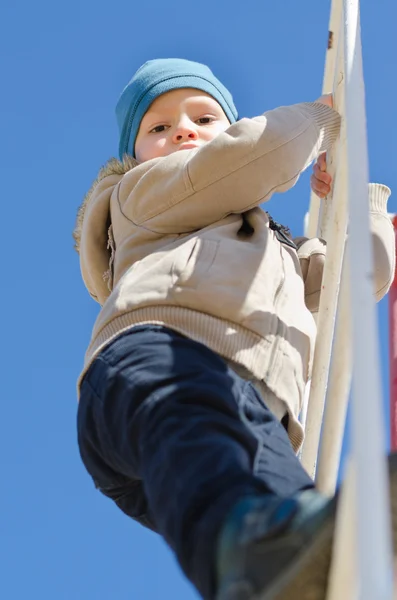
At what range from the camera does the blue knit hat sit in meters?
2.99

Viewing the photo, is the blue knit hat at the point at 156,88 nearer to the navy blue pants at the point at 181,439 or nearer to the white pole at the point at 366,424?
the navy blue pants at the point at 181,439

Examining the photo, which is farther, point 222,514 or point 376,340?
point 222,514

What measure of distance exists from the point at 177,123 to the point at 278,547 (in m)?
1.65

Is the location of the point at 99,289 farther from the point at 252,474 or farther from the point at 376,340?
the point at 376,340

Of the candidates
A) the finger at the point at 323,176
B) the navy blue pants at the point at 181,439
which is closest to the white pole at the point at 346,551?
the navy blue pants at the point at 181,439

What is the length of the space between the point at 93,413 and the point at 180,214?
556mm

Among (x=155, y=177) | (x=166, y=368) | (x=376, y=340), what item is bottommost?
(x=376, y=340)

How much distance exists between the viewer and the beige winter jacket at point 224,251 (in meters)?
2.13

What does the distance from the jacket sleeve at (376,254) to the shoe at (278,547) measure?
1.05 meters

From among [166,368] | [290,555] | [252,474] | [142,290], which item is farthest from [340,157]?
[290,555]

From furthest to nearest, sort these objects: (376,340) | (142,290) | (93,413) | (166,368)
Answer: (142,290)
(93,413)
(166,368)
(376,340)

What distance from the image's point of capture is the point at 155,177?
8.17 feet

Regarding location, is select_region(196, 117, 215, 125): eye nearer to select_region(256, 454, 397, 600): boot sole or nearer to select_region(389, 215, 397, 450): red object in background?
select_region(389, 215, 397, 450): red object in background

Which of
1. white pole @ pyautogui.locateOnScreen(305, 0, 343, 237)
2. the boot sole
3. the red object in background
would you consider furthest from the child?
the red object in background
